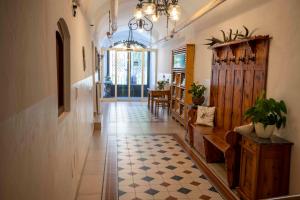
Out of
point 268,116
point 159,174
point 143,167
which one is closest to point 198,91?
point 143,167

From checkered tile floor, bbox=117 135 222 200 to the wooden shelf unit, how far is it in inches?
73.9

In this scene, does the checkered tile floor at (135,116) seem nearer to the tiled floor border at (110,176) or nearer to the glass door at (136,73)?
the tiled floor border at (110,176)

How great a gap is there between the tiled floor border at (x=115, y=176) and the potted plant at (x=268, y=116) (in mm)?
996

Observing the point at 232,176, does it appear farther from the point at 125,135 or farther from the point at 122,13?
the point at 122,13

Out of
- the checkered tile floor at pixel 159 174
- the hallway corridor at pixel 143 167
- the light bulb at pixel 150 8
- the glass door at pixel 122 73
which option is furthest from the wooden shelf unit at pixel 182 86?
the glass door at pixel 122 73

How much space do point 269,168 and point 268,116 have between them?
61cm

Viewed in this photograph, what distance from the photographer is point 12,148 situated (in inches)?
51.1

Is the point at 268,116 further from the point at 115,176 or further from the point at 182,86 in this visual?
the point at 182,86

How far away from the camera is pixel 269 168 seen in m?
3.25

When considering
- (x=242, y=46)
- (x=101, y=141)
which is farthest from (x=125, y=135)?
(x=242, y=46)

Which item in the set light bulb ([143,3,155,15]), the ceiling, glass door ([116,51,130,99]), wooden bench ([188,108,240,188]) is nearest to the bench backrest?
wooden bench ([188,108,240,188])

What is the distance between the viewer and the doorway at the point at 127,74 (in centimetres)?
1490

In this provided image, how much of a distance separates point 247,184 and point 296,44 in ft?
5.88

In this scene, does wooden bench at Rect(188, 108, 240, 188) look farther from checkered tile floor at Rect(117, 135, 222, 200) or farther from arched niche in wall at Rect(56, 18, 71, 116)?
arched niche in wall at Rect(56, 18, 71, 116)
